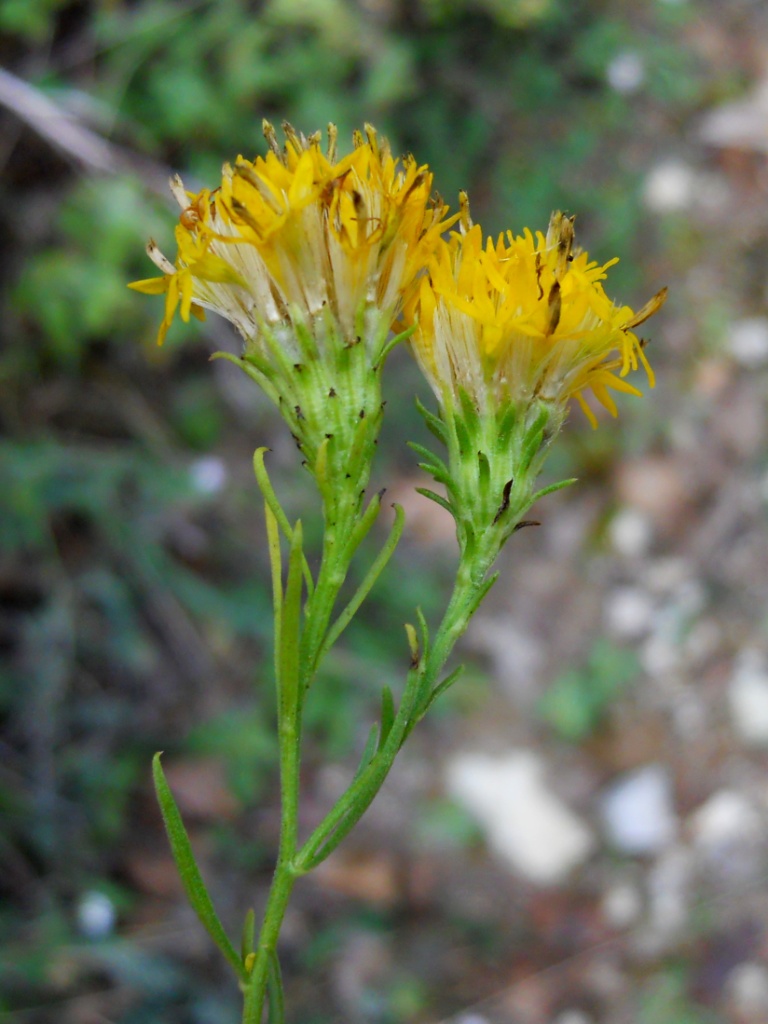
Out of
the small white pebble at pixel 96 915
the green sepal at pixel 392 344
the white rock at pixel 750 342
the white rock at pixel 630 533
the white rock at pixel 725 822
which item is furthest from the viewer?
the white rock at pixel 750 342

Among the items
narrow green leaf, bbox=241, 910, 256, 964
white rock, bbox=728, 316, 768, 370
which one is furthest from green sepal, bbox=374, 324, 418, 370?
white rock, bbox=728, 316, 768, 370

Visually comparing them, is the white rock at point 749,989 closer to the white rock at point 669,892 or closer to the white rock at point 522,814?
the white rock at point 669,892

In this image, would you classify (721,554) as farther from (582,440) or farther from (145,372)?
(145,372)

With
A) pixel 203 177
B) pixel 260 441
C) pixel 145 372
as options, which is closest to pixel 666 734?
pixel 260 441

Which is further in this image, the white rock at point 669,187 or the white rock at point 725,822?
the white rock at point 669,187

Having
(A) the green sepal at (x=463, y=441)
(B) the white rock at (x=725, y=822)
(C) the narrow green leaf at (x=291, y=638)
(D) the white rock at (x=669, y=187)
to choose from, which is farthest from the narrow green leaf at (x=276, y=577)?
(D) the white rock at (x=669, y=187)

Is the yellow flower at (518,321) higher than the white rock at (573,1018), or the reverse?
the yellow flower at (518,321)

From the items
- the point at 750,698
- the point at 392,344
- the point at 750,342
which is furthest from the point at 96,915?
the point at 750,342

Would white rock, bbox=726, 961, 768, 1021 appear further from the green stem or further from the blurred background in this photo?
the green stem
